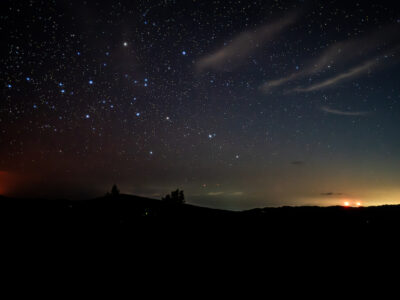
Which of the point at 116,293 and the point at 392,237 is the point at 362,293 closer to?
the point at 392,237

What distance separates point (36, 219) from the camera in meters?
7.14

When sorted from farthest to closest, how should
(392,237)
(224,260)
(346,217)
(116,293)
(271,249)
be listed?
(346,217), (392,237), (271,249), (224,260), (116,293)

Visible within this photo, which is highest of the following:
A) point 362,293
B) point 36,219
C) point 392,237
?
point 36,219

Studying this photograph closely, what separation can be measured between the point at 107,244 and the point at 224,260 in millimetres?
2827

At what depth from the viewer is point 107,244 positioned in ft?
18.4

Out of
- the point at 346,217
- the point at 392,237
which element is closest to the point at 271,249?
the point at 392,237

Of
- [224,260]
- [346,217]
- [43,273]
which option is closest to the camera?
[43,273]

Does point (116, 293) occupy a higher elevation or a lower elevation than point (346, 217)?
lower

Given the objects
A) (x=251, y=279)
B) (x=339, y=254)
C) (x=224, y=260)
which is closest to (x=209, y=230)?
(x=224, y=260)

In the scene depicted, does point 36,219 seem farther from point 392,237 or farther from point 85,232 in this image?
point 392,237

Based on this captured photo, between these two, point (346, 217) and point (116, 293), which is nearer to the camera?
point (116, 293)

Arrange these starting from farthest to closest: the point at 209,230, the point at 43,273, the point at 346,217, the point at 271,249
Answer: the point at 346,217 → the point at 209,230 → the point at 271,249 → the point at 43,273

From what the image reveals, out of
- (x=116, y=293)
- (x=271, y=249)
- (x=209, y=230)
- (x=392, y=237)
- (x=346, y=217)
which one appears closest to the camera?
(x=116, y=293)

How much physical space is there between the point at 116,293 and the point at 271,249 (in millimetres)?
3582
